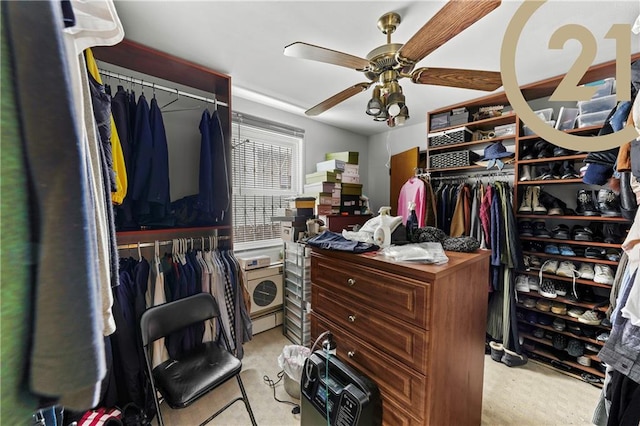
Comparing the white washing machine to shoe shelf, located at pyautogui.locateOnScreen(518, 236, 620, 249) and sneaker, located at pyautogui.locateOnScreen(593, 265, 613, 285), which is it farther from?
sneaker, located at pyautogui.locateOnScreen(593, 265, 613, 285)

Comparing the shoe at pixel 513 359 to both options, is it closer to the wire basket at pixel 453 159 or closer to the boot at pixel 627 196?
the boot at pixel 627 196

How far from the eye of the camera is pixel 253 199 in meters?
2.59

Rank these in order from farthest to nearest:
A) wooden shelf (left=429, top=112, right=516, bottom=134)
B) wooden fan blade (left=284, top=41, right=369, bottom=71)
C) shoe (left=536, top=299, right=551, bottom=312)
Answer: wooden shelf (left=429, top=112, right=516, bottom=134), shoe (left=536, top=299, right=551, bottom=312), wooden fan blade (left=284, top=41, right=369, bottom=71)

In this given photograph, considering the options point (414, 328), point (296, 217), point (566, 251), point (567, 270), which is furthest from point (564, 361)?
point (296, 217)

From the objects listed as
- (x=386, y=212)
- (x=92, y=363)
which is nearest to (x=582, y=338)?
(x=386, y=212)

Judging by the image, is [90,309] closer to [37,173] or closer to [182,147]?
[37,173]

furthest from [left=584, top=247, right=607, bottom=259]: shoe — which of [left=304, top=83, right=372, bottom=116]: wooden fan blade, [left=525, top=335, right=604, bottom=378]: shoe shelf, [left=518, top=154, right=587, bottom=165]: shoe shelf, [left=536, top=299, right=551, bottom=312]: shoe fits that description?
[left=304, top=83, right=372, bottom=116]: wooden fan blade

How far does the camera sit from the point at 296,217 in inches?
91.0

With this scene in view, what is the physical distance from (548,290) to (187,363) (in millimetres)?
2624

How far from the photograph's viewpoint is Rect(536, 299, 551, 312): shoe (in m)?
1.90

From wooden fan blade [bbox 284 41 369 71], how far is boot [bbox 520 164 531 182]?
174 centimetres

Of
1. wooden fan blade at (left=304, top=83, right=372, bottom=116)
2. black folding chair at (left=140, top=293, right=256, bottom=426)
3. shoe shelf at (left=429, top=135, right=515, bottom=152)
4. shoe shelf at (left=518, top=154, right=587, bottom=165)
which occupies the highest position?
wooden fan blade at (left=304, top=83, right=372, bottom=116)

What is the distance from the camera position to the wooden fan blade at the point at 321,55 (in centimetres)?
105

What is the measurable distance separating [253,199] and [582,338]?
3011mm
